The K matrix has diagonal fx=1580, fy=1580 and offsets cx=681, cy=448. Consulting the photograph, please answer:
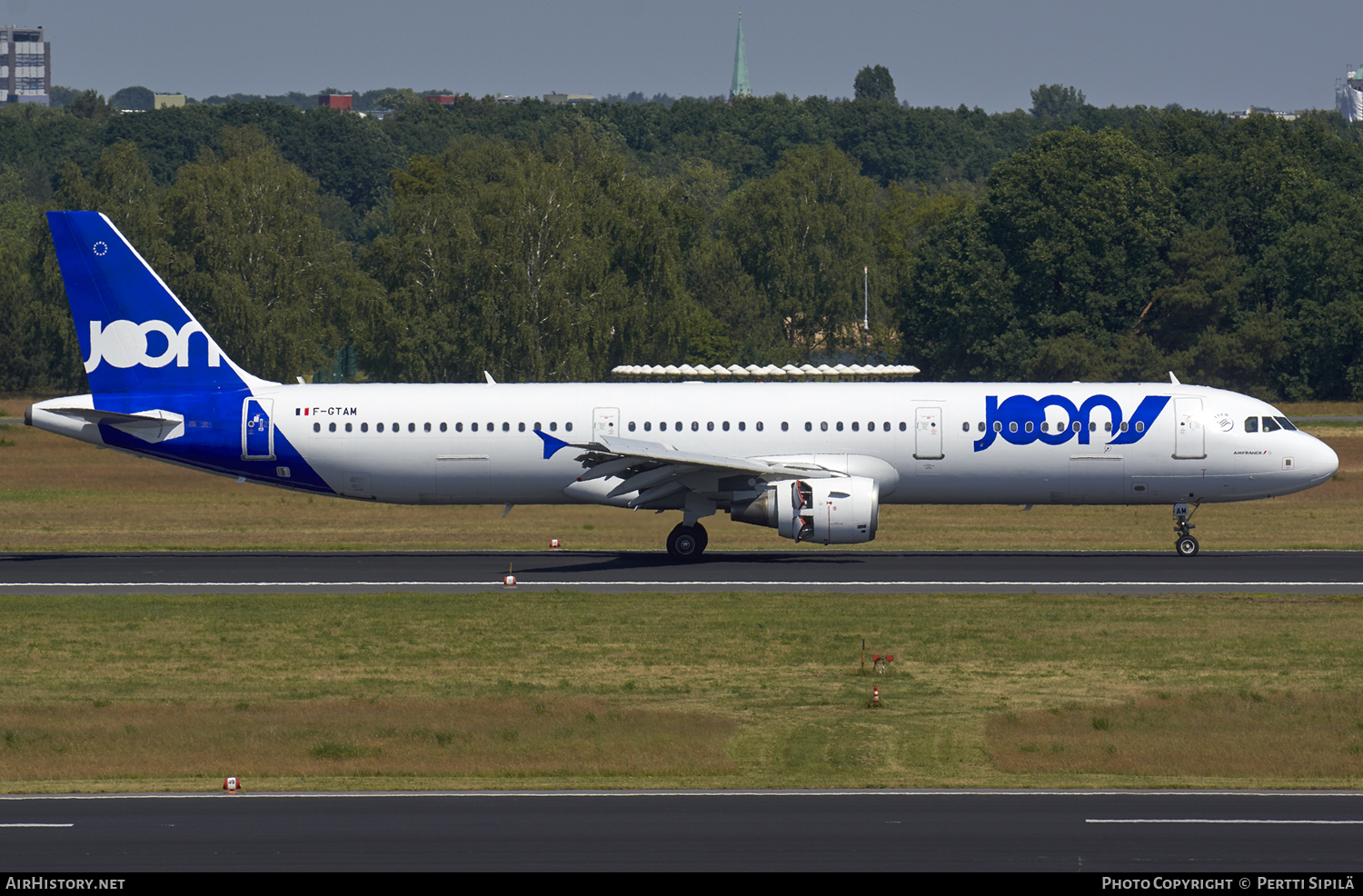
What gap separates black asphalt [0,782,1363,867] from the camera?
50.0ft

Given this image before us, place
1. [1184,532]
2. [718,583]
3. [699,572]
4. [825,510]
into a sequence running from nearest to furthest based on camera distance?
[718,583] → [825,510] → [699,572] → [1184,532]

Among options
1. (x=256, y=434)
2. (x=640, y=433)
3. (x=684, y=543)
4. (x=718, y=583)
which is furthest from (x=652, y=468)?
(x=256, y=434)

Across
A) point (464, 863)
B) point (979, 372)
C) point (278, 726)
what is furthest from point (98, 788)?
point (979, 372)

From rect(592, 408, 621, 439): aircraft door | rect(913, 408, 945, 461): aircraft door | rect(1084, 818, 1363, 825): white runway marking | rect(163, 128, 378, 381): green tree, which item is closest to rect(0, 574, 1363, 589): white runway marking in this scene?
rect(913, 408, 945, 461): aircraft door

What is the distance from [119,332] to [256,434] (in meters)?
4.61

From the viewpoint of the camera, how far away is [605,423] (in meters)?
40.8

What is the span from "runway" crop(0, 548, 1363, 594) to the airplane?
66.4 inches

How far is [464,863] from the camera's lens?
603 inches

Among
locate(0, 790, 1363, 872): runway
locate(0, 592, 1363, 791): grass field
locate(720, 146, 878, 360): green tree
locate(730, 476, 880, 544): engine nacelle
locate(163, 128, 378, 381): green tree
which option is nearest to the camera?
locate(0, 790, 1363, 872): runway

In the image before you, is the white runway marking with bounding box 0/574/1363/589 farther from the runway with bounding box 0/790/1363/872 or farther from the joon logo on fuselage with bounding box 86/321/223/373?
the runway with bounding box 0/790/1363/872

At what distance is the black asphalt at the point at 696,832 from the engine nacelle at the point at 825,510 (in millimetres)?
19488

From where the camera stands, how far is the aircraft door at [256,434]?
40.6 m

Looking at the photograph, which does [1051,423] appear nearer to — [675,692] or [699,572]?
[699,572]
